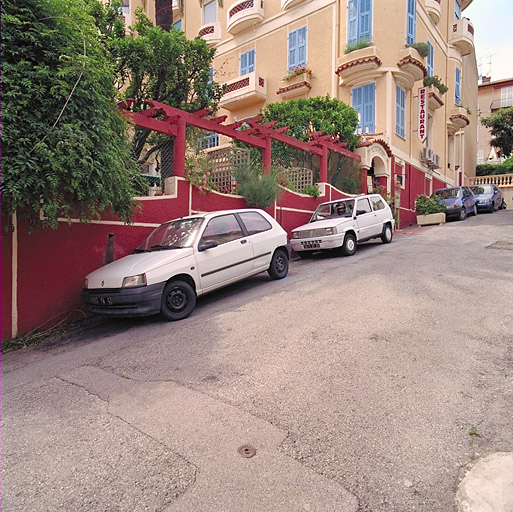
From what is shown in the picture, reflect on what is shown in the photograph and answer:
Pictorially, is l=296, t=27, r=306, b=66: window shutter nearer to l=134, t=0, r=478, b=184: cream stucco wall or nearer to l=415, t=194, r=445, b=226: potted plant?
l=134, t=0, r=478, b=184: cream stucco wall

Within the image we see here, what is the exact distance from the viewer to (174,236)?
22.4 feet

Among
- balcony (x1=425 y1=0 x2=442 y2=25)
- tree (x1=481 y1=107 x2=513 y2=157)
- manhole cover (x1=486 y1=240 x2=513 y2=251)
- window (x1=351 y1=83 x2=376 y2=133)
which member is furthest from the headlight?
tree (x1=481 y1=107 x2=513 y2=157)

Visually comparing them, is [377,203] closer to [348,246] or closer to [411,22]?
[348,246]

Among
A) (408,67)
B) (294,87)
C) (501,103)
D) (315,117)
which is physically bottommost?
(315,117)

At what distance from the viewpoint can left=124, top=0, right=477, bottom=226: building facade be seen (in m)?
17.9

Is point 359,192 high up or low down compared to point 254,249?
up

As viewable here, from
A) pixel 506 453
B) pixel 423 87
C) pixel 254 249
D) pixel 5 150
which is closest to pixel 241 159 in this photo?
pixel 254 249

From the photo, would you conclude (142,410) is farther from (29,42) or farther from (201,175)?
(201,175)

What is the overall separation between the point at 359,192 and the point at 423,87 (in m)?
8.65

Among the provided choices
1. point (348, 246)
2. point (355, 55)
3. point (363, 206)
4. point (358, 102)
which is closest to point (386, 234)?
point (363, 206)

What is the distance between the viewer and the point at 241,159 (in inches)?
454

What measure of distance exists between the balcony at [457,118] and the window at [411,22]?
25.8 feet

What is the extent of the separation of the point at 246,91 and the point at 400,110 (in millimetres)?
8010

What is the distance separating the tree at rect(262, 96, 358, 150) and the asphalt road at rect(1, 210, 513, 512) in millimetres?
10632
